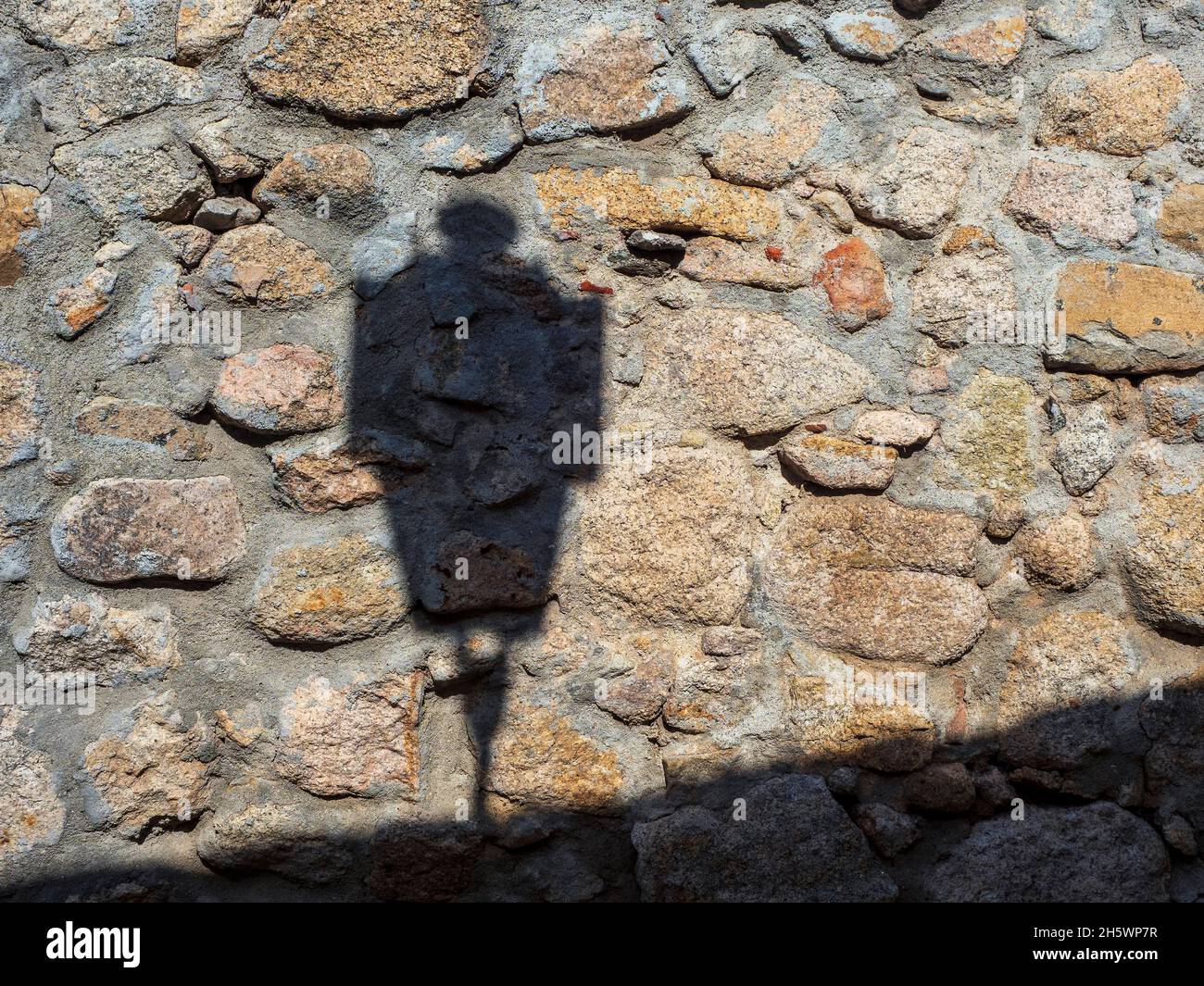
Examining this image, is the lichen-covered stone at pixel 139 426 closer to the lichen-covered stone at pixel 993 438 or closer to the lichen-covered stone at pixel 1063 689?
the lichen-covered stone at pixel 993 438

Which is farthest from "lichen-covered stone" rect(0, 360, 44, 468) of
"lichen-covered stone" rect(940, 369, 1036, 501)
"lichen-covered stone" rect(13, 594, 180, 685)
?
"lichen-covered stone" rect(940, 369, 1036, 501)

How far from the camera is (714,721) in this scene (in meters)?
2.06

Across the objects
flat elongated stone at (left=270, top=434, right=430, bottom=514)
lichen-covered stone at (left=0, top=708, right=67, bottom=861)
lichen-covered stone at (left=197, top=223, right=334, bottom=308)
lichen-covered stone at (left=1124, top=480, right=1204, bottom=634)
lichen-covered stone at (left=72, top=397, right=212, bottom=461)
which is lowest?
lichen-covered stone at (left=0, top=708, right=67, bottom=861)

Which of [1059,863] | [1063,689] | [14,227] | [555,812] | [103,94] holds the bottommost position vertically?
[1059,863]

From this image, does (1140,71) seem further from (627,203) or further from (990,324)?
(627,203)

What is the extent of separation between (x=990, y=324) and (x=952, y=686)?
2.47ft

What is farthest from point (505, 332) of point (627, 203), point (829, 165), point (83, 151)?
point (83, 151)

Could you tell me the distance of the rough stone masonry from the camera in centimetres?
198

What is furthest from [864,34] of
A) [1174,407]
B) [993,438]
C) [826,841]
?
[826,841]

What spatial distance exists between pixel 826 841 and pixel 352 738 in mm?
956

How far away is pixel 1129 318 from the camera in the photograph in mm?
2100

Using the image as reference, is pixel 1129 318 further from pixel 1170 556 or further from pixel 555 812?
pixel 555 812

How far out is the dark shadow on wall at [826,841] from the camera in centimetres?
199

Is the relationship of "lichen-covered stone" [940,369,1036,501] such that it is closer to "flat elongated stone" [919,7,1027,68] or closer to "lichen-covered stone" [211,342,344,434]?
"flat elongated stone" [919,7,1027,68]
